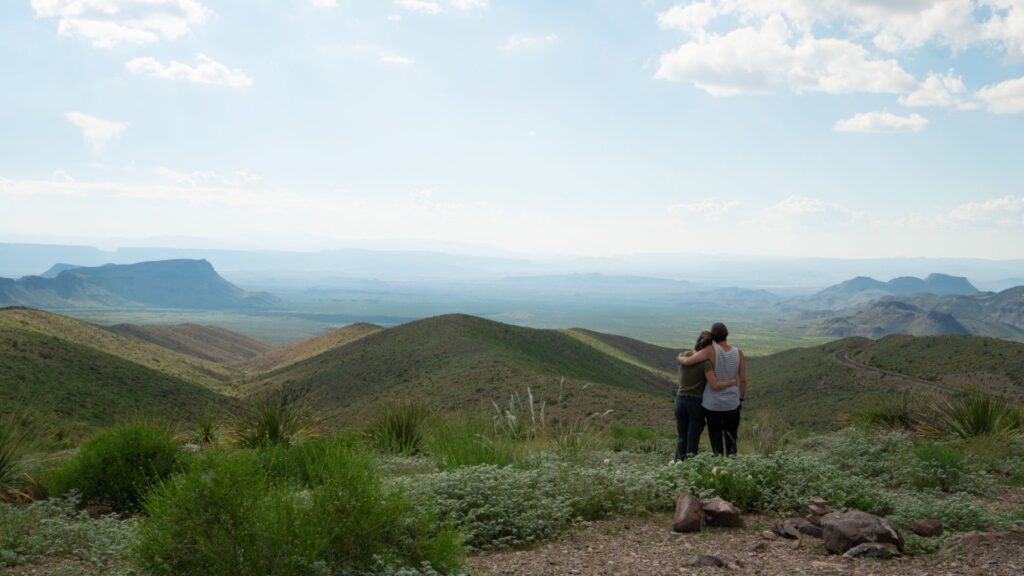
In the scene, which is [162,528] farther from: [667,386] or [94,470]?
[667,386]

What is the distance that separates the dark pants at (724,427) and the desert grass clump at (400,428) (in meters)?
4.25

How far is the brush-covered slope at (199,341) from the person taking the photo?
290ft

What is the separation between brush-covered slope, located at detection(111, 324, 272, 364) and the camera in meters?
88.2

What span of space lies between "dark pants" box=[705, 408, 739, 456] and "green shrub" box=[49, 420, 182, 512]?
6.67 m

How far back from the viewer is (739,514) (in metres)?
6.82

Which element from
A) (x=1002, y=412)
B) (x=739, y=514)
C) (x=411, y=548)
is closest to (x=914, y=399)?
(x=1002, y=412)

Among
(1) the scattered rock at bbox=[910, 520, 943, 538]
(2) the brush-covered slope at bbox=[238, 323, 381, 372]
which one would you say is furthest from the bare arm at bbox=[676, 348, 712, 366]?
(2) the brush-covered slope at bbox=[238, 323, 381, 372]

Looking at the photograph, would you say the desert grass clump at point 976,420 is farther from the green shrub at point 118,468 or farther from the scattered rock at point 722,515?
the green shrub at point 118,468

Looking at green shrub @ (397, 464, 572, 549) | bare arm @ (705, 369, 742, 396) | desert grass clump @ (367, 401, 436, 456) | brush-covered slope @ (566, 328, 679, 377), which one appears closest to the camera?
green shrub @ (397, 464, 572, 549)

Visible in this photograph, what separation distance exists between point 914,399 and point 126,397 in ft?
110

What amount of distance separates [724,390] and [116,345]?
6300 centimetres

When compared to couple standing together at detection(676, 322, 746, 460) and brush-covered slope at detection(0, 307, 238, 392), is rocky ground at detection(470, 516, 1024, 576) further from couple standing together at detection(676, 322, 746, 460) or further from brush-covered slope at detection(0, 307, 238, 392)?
brush-covered slope at detection(0, 307, 238, 392)

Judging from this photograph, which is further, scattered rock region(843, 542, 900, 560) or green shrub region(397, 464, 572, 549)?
green shrub region(397, 464, 572, 549)

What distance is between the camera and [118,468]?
7.93 metres
